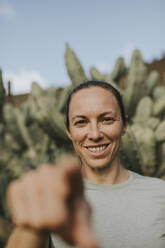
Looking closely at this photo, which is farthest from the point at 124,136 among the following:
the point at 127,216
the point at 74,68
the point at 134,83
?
the point at 127,216

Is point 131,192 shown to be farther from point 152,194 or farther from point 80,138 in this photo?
point 80,138

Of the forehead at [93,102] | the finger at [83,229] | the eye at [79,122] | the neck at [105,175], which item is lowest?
the neck at [105,175]

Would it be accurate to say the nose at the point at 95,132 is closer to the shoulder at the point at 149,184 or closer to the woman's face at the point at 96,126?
the woman's face at the point at 96,126

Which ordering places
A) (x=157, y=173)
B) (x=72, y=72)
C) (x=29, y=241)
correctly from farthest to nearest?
(x=72, y=72)
(x=157, y=173)
(x=29, y=241)

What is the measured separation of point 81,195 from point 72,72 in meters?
3.98

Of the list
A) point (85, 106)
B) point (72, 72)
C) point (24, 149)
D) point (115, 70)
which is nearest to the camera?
point (85, 106)

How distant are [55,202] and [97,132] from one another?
715 mm

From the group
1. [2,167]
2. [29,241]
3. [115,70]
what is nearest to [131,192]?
[29,241]

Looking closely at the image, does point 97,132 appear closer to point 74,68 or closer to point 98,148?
point 98,148

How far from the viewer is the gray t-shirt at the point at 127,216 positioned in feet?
3.27

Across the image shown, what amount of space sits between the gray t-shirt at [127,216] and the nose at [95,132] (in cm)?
19

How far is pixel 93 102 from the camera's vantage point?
1134 mm

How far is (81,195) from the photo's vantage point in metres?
0.45

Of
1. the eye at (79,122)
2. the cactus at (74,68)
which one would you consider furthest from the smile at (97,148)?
the cactus at (74,68)
